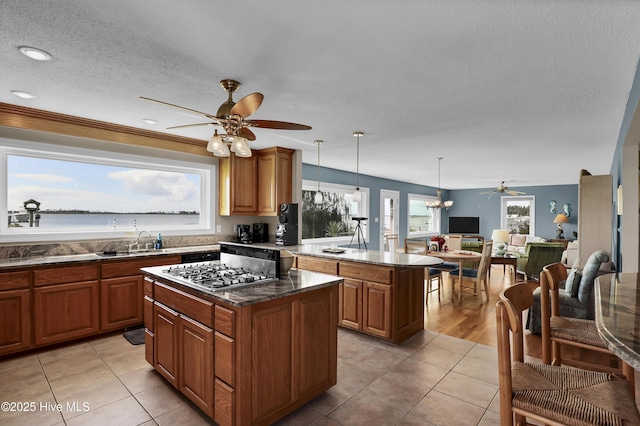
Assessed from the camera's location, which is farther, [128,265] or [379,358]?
[128,265]

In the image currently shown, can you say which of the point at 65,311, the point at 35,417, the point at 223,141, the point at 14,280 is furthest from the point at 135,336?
the point at 223,141

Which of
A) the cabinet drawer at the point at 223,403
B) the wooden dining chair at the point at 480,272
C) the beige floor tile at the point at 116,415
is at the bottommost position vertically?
the beige floor tile at the point at 116,415

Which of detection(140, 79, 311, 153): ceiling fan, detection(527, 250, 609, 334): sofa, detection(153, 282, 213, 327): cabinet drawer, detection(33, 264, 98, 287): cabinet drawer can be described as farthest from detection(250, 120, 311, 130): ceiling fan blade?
detection(527, 250, 609, 334): sofa

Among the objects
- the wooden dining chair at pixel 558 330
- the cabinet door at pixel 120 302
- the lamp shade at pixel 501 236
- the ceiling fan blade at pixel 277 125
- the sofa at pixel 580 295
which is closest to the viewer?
the wooden dining chair at pixel 558 330

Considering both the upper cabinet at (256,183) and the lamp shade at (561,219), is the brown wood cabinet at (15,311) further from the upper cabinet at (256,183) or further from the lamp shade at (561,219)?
the lamp shade at (561,219)

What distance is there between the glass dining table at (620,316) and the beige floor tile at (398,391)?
1.23 meters

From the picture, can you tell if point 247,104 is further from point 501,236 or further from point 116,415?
point 501,236

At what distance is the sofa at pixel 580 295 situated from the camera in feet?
10.9

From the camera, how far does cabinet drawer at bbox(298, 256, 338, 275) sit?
377cm

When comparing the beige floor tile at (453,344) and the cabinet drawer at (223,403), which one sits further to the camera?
the beige floor tile at (453,344)

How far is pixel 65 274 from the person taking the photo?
127 inches

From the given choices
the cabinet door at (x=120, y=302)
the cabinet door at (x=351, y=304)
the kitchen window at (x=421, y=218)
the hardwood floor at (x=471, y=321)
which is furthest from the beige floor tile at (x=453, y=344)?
the kitchen window at (x=421, y=218)

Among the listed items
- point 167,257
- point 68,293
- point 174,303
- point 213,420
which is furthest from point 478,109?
point 68,293

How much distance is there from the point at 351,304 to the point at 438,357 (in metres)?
1.00
